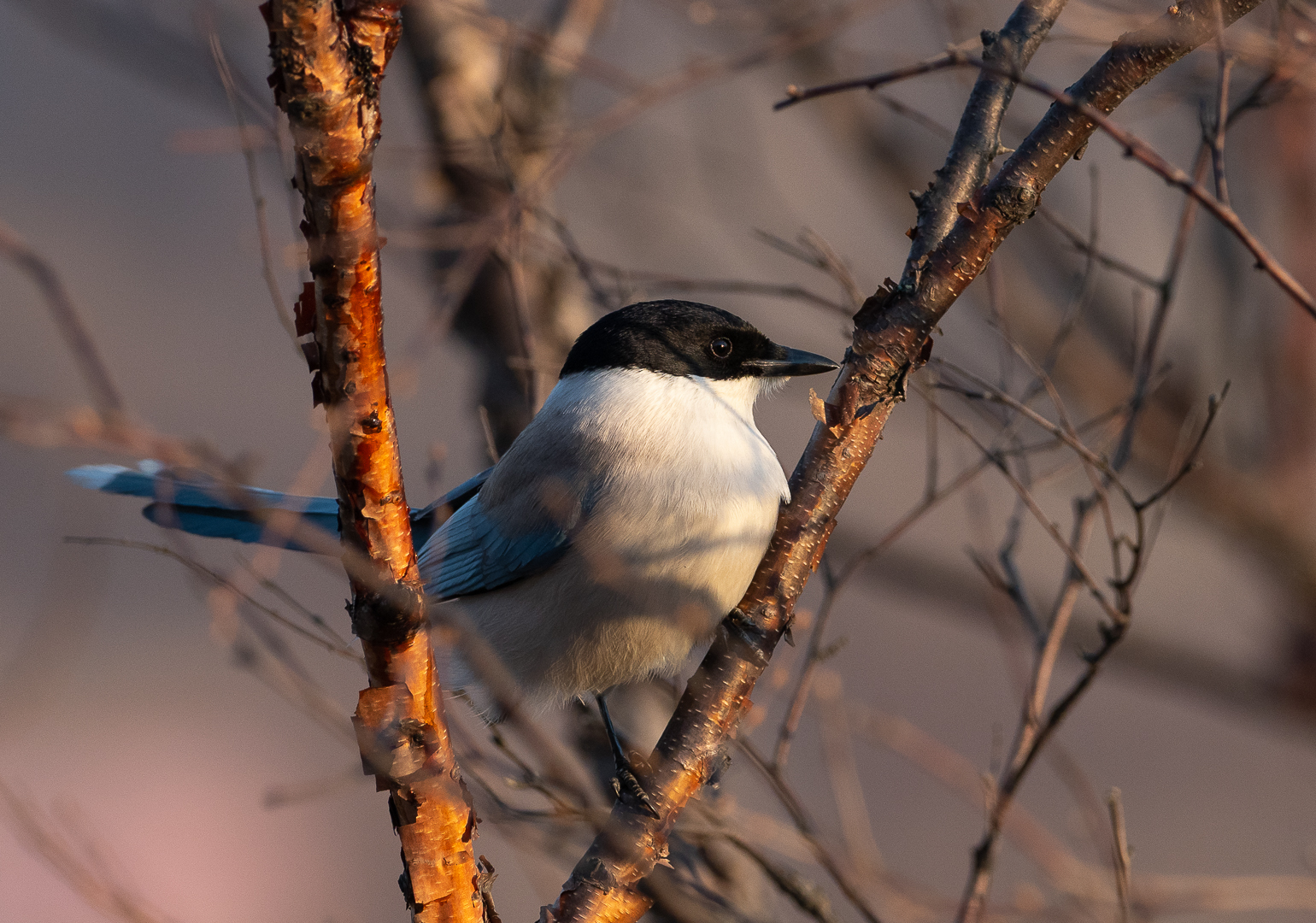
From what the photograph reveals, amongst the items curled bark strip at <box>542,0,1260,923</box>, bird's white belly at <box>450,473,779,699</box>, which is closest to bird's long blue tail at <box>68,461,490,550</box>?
bird's white belly at <box>450,473,779,699</box>

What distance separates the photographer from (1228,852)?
633 centimetres

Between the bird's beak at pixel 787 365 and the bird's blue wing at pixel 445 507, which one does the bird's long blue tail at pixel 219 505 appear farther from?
the bird's beak at pixel 787 365

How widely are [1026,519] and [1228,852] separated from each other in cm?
221

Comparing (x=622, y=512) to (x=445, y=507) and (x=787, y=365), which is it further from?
(x=445, y=507)

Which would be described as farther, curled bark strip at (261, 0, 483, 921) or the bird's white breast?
the bird's white breast

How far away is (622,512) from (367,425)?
3.85 feet

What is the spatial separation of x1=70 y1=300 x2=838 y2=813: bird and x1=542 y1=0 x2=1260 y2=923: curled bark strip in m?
0.08

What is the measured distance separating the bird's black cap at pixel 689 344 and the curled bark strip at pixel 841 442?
0.67 m

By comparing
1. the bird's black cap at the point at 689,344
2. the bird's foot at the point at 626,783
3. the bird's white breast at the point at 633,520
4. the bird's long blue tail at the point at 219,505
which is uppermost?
the bird's black cap at the point at 689,344

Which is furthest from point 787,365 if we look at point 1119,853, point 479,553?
point 1119,853

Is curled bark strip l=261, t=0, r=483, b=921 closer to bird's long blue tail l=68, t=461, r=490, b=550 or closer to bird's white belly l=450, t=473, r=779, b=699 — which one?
bird's white belly l=450, t=473, r=779, b=699

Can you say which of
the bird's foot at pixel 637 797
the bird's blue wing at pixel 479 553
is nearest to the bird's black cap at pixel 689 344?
the bird's blue wing at pixel 479 553

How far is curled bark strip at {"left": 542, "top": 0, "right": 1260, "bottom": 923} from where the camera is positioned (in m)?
2.03

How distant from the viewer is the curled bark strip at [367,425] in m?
1.36
